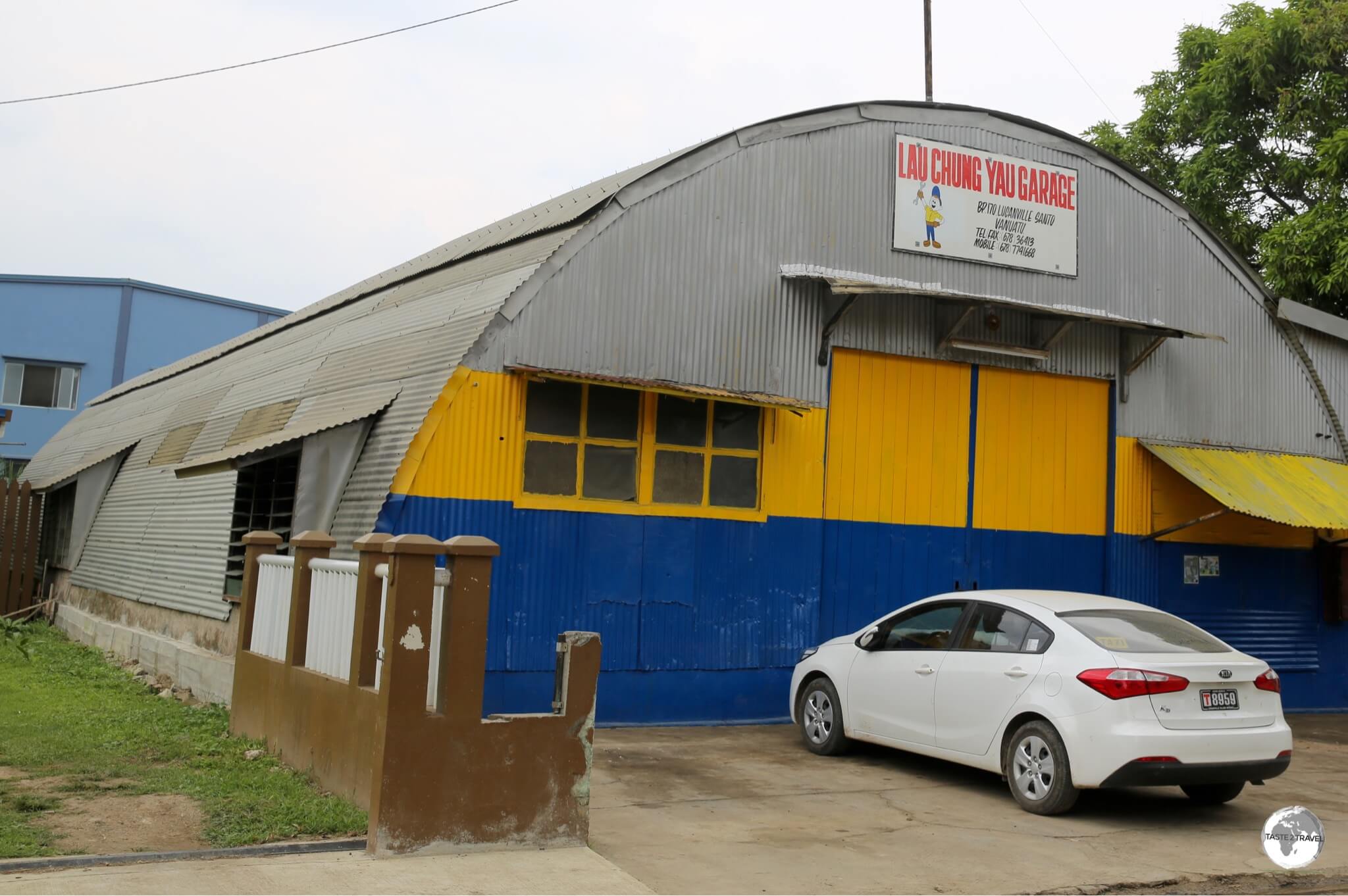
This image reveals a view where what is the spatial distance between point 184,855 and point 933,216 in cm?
1045

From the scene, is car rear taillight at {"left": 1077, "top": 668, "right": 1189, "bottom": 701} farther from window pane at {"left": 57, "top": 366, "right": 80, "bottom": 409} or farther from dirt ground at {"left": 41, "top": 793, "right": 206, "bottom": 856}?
window pane at {"left": 57, "top": 366, "right": 80, "bottom": 409}

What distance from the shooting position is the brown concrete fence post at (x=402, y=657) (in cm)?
679

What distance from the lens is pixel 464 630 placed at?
23.2ft

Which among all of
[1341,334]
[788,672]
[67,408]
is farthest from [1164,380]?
[67,408]

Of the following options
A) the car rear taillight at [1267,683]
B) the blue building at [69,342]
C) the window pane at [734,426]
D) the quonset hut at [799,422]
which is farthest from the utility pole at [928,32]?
the blue building at [69,342]

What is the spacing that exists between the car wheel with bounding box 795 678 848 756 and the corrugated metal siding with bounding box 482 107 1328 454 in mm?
3332

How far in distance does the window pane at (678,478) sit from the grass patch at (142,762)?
4.49 m

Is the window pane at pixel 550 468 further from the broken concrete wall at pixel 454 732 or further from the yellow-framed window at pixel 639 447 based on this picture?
the broken concrete wall at pixel 454 732

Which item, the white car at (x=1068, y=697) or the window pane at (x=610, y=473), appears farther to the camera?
the window pane at (x=610, y=473)

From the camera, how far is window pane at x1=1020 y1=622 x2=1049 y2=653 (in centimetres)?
882

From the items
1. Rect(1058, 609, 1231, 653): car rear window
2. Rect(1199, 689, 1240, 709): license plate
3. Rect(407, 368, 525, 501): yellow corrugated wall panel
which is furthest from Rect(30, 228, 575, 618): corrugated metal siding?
Rect(1199, 689, 1240, 709): license plate

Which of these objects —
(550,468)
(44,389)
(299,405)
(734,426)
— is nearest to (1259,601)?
(734,426)

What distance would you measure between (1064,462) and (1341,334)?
16.4ft

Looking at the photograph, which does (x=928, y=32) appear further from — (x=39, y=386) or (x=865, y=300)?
(x=39, y=386)
